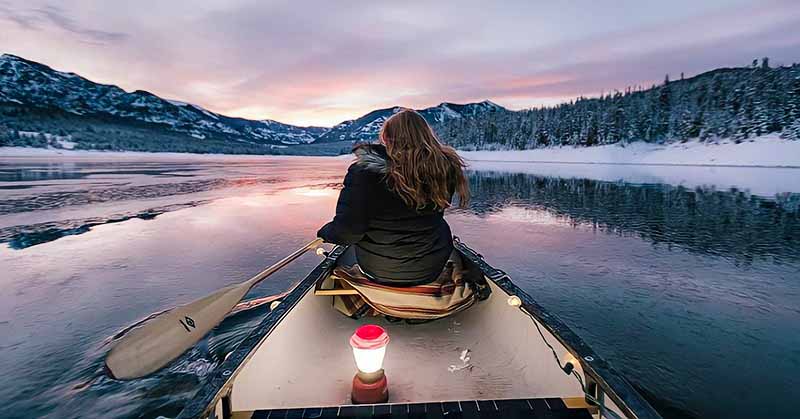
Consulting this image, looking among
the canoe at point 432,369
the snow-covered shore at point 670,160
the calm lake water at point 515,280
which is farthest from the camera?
the snow-covered shore at point 670,160

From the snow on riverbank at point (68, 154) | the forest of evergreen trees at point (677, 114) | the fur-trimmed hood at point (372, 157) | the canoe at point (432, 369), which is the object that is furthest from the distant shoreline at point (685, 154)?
the fur-trimmed hood at point (372, 157)

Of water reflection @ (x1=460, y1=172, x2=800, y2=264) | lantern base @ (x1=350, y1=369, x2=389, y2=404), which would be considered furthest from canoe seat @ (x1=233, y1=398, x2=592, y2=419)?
water reflection @ (x1=460, y1=172, x2=800, y2=264)

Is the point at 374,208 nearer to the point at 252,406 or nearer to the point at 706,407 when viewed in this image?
the point at 252,406

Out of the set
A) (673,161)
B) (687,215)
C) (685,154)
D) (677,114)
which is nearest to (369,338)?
(687,215)

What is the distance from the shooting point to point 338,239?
274cm

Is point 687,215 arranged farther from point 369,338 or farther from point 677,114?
point 677,114

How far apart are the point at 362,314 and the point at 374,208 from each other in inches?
45.9

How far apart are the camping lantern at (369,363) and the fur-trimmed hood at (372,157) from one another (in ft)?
3.36

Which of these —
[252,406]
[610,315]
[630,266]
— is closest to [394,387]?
[252,406]

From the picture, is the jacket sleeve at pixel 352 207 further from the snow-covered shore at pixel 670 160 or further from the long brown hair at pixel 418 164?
the snow-covered shore at pixel 670 160

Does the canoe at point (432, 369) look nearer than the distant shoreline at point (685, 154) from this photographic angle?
Yes

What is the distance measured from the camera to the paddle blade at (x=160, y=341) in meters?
2.53

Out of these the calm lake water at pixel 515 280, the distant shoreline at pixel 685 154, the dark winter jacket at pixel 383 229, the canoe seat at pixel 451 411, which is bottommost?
the calm lake water at pixel 515 280

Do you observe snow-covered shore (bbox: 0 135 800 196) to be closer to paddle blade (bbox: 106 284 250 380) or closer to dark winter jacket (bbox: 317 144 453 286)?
dark winter jacket (bbox: 317 144 453 286)
